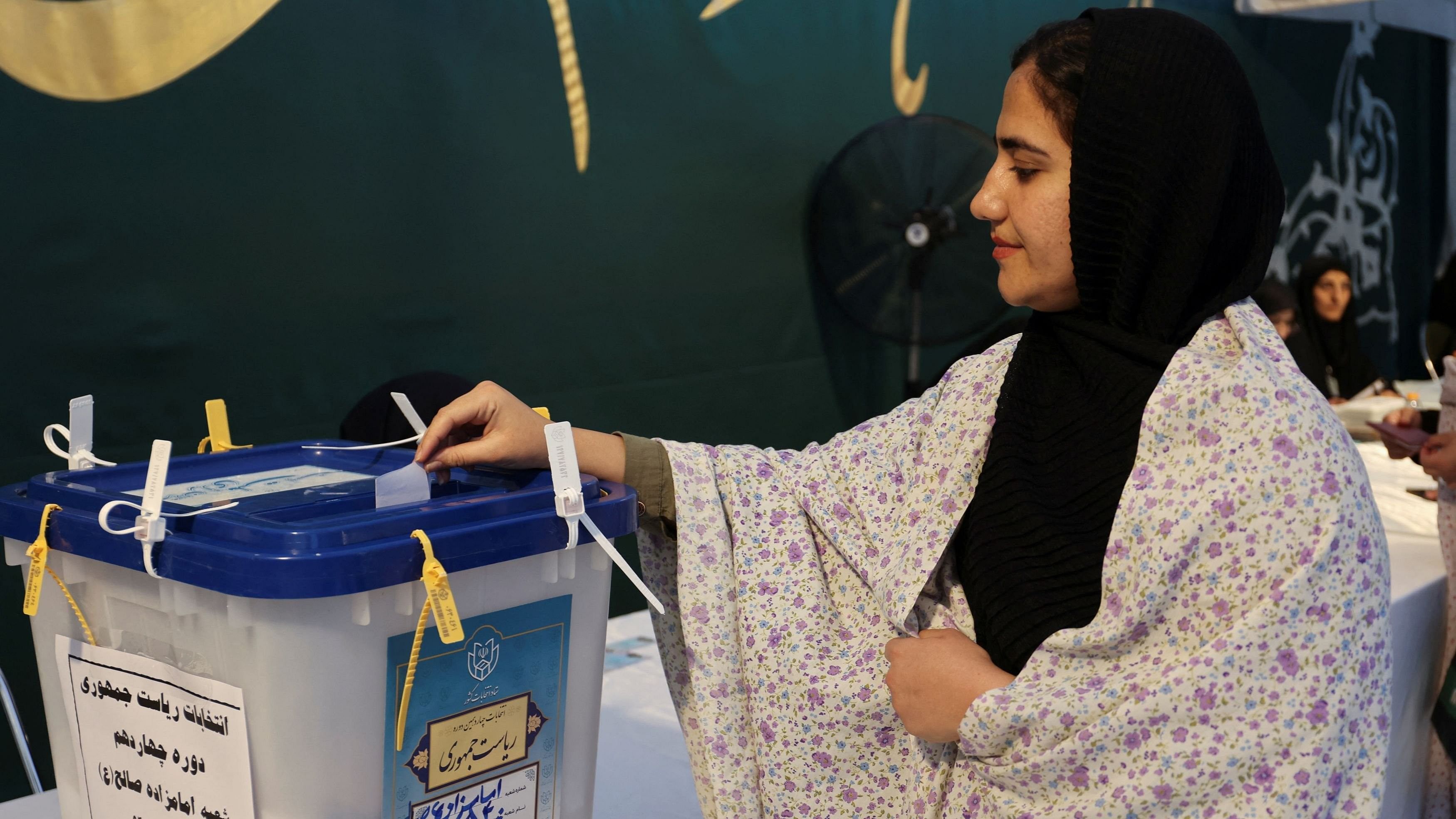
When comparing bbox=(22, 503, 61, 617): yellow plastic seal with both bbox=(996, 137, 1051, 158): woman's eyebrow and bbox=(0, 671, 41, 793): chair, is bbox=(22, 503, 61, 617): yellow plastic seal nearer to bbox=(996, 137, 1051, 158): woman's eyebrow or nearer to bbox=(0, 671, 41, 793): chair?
bbox=(0, 671, 41, 793): chair

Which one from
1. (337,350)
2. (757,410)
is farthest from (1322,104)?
(337,350)

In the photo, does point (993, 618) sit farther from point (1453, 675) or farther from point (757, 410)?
point (757, 410)

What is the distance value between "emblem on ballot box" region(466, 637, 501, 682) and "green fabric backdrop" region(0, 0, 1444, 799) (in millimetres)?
1718

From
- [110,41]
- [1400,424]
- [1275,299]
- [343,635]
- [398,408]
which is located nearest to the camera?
[343,635]

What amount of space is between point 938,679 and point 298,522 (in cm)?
59

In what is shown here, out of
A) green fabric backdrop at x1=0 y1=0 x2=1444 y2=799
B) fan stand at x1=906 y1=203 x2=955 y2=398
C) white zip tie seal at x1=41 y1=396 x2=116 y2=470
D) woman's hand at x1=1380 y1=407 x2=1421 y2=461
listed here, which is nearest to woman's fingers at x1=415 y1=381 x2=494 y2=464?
white zip tie seal at x1=41 y1=396 x2=116 y2=470

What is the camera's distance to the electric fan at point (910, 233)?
3.29m

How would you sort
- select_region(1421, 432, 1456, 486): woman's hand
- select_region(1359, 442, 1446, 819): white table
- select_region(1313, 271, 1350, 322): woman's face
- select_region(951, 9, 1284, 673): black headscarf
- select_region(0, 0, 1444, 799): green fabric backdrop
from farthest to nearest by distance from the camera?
select_region(1313, 271, 1350, 322): woman's face → select_region(0, 0, 1444, 799): green fabric backdrop → select_region(1421, 432, 1456, 486): woman's hand → select_region(1359, 442, 1446, 819): white table → select_region(951, 9, 1284, 673): black headscarf

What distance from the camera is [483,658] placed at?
2.89ft

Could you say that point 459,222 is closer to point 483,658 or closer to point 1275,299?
point 483,658

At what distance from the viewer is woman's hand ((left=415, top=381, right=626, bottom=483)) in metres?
1.05

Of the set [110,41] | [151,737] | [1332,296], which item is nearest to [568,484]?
[151,737]

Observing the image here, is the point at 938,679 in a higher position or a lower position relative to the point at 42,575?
lower

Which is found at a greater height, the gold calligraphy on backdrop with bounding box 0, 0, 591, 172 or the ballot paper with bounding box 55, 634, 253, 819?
the gold calligraphy on backdrop with bounding box 0, 0, 591, 172
